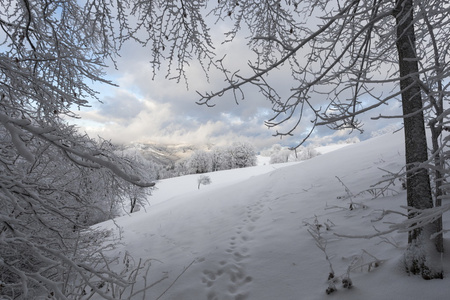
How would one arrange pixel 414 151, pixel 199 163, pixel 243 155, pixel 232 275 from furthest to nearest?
pixel 199 163
pixel 243 155
pixel 232 275
pixel 414 151

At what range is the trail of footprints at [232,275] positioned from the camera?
3.17 metres

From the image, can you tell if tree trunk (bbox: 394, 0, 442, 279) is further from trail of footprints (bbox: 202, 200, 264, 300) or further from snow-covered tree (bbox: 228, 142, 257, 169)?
snow-covered tree (bbox: 228, 142, 257, 169)

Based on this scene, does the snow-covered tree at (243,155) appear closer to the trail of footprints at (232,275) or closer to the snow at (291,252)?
the snow at (291,252)

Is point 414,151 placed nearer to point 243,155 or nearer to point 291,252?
point 291,252

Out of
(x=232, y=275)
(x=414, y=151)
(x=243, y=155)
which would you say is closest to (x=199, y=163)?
(x=243, y=155)

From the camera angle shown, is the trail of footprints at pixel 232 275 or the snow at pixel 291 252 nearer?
the snow at pixel 291 252

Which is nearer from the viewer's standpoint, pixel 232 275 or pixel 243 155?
pixel 232 275

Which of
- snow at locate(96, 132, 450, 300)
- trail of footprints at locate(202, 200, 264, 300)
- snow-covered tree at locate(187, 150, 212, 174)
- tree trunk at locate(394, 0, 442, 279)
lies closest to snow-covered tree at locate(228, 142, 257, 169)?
snow-covered tree at locate(187, 150, 212, 174)

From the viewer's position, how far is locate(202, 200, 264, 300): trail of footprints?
317 centimetres

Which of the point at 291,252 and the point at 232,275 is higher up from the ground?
the point at 291,252

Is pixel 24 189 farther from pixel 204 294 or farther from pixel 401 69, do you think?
pixel 401 69

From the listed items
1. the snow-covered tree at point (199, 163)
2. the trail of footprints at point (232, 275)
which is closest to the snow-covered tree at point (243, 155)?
the snow-covered tree at point (199, 163)

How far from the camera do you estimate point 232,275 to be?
3539mm

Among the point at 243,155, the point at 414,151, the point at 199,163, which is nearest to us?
the point at 414,151
